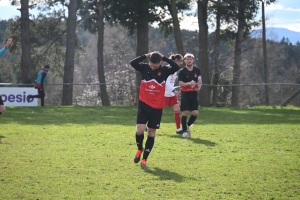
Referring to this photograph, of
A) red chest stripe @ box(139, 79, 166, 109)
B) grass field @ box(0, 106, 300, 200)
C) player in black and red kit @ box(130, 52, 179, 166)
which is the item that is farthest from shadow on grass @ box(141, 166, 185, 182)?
red chest stripe @ box(139, 79, 166, 109)

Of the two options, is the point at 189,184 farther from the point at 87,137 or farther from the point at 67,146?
the point at 87,137

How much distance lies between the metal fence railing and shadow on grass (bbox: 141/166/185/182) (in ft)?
62.0

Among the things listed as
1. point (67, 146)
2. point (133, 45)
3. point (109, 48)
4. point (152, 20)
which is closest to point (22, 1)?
point (152, 20)

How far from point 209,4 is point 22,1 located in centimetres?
1083

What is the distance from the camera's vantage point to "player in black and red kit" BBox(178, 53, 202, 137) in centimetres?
1399

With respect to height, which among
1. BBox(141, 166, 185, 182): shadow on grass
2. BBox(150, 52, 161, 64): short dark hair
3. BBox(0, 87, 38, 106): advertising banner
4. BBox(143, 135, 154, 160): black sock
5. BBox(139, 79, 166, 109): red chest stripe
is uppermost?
BBox(150, 52, 161, 64): short dark hair

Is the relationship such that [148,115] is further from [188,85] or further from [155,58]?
[188,85]

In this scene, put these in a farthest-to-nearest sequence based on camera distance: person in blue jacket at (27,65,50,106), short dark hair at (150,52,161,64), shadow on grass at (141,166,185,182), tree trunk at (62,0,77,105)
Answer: tree trunk at (62,0,77,105) → person in blue jacket at (27,65,50,106) → short dark hair at (150,52,161,64) → shadow on grass at (141,166,185,182)

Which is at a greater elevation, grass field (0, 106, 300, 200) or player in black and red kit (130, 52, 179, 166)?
player in black and red kit (130, 52, 179, 166)

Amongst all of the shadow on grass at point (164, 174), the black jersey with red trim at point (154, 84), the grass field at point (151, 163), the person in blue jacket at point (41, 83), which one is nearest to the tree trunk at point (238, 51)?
the person in blue jacket at point (41, 83)

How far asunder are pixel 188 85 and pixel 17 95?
16.2 metres

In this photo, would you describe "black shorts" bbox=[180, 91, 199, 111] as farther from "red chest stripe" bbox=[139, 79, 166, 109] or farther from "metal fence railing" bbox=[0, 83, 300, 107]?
"metal fence railing" bbox=[0, 83, 300, 107]

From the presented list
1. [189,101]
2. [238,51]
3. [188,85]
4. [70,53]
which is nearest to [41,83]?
[70,53]

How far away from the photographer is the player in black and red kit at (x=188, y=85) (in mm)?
13992
